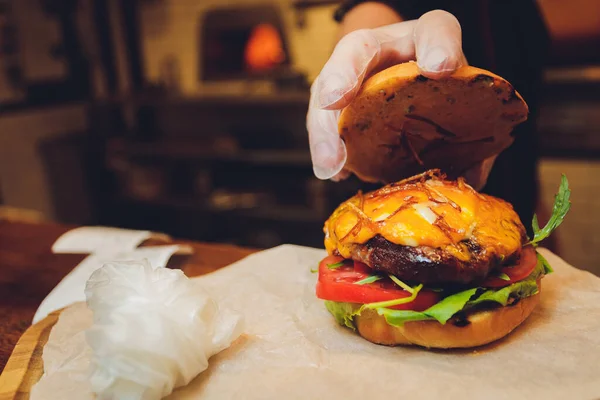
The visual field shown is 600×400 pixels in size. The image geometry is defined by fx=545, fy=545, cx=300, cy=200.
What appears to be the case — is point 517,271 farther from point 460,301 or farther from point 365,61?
point 365,61

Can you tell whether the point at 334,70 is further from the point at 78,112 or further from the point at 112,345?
the point at 78,112

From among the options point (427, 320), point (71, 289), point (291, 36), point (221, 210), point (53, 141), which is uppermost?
point (291, 36)

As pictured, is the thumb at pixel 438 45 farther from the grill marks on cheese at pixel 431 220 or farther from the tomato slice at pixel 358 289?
the tomato slice at pixel 358 289

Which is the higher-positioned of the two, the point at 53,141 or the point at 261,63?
the point at 261,63

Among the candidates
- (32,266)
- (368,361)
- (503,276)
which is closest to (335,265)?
(368,361)

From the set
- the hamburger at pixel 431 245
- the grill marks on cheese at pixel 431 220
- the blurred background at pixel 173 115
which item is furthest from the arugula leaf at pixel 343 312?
the blurred background at pixel 173 115

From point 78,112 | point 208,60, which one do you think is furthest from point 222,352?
point 78,112
